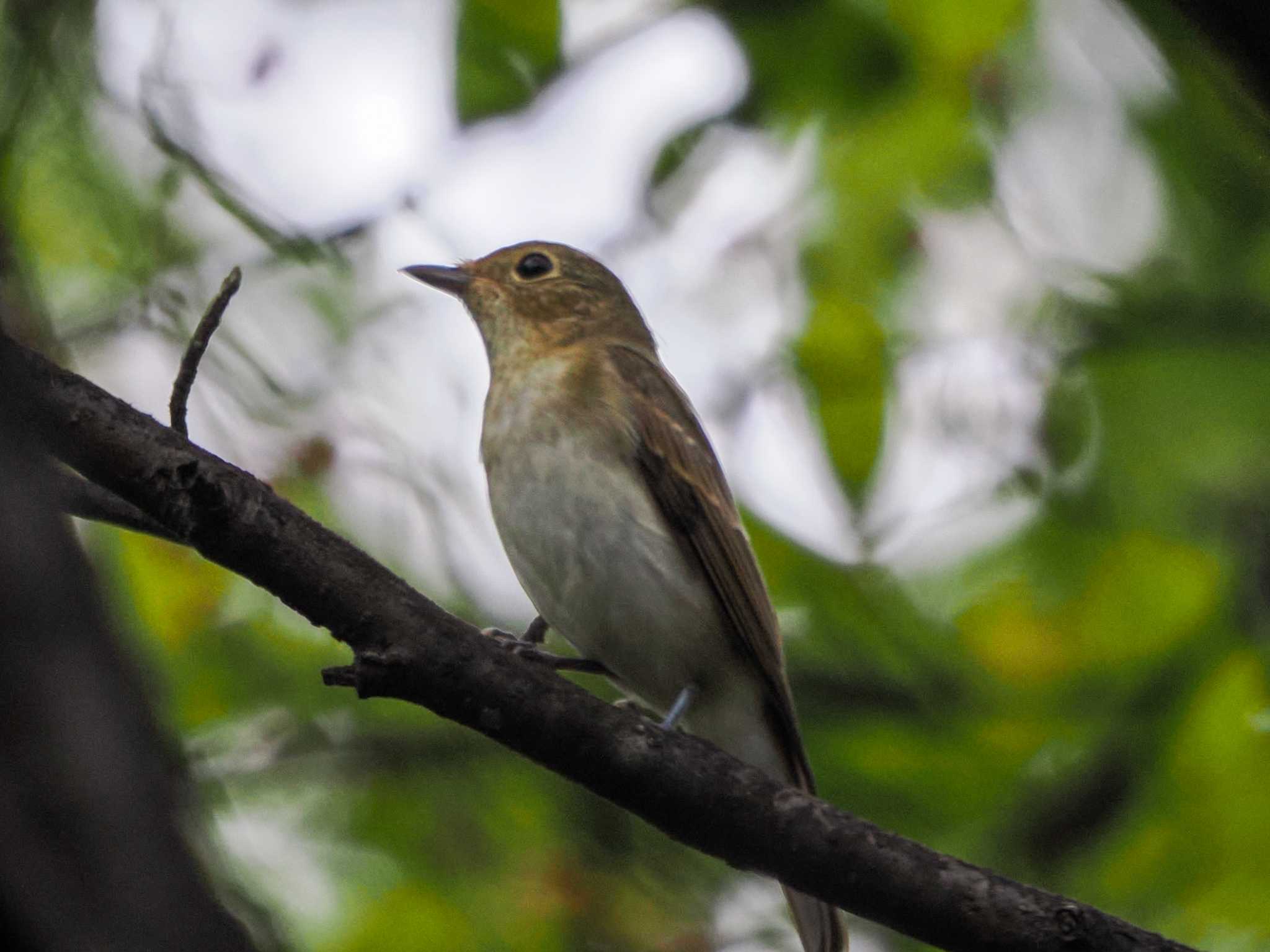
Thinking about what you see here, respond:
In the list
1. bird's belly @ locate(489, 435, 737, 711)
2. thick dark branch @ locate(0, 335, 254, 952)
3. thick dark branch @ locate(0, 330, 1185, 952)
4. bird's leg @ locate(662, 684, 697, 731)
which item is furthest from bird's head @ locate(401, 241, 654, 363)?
thick dark branch @ locate(0, 335, 254, 952)

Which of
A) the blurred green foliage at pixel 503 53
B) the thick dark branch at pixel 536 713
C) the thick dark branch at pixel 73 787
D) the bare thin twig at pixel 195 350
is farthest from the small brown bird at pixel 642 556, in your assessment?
the thick dark branch at pixel 73 787

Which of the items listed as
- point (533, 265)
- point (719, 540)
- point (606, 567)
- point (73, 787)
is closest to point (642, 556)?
point (606, 567)

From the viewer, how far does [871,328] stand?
6016 mm

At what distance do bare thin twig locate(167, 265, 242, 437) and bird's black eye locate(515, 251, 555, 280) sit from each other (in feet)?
11.1

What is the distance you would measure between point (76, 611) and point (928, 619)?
5.60 metres

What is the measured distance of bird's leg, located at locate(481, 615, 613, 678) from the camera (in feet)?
16.3

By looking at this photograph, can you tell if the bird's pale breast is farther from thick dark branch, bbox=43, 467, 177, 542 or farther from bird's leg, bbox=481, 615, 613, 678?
thick dark branch, bbox=43, 467, 177, 542

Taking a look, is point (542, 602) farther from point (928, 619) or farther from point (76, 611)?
point (76, 611)

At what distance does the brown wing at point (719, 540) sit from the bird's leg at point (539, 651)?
52cm

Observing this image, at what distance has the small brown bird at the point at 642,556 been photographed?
5.39 m

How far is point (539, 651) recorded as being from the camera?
16.4 feet

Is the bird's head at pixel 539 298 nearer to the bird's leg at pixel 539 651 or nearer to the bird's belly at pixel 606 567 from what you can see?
the bird's belly at pixel 606 567

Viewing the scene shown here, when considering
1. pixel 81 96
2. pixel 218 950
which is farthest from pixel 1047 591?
pixel 218 950

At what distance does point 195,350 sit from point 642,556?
210 cm
